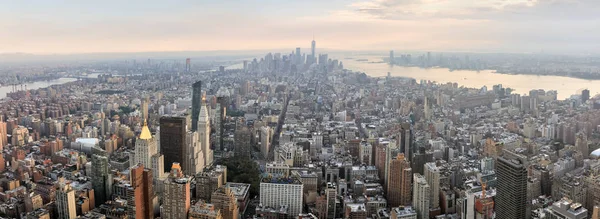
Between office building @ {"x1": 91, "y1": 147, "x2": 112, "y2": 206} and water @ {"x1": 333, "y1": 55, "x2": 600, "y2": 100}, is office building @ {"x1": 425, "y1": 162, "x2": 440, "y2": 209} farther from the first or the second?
office building @ {"x1": 91, "y1": 147, "x2": 112, "y2": 206}

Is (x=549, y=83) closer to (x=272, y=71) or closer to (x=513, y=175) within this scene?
(x=513, y=175)

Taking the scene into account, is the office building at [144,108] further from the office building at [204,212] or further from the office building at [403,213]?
the office building at [403,213]

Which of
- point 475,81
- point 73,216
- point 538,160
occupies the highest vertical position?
point 475,81

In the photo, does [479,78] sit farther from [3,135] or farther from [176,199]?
[3,135]

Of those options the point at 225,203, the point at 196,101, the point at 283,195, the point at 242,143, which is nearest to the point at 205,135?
the point at 242,143

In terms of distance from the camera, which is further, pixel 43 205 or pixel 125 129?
pixel 125 129

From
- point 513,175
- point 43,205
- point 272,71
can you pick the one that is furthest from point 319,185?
point 272,71
